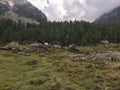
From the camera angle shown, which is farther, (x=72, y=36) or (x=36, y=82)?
(x=72, y=36)

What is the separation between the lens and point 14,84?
39594 millimetres

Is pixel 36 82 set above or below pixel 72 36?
below

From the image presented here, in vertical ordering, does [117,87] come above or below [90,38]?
below

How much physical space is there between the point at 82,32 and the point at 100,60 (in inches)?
4617

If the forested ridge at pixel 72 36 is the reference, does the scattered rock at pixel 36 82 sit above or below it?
below

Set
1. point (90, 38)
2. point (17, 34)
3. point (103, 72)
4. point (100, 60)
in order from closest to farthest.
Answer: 1. point (103, 72)
2. point (100, 60)
3. point (90, 38)
4. point (17, 34)

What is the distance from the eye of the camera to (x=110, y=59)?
224 ft

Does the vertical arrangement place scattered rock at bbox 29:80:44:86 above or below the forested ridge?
below

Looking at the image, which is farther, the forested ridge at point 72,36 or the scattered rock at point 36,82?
the forested ridge at point 72,36

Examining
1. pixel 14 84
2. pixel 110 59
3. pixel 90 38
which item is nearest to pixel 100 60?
pixel 110 59

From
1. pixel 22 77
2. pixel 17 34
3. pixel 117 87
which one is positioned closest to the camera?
pixel 117 87

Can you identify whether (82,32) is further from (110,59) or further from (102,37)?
(110,59)

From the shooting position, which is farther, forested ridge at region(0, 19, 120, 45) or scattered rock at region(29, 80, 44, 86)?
forested ridge at region(0, 19, 120, 45)

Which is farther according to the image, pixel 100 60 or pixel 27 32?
pixel 27 32
